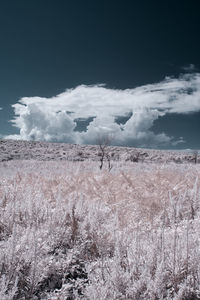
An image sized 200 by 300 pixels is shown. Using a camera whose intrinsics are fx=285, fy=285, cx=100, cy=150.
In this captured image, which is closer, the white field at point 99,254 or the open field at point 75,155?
the white field at point 99,254

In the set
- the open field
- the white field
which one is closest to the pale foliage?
the white field

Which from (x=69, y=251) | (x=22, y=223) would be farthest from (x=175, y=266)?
(x=22, y=223)

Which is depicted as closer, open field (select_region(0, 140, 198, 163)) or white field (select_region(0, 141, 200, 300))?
white field (select_region(0, 141, 200, 300))

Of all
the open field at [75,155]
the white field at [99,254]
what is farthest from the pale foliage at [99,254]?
the open field at [75,155]

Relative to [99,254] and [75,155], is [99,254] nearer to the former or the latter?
[99,254]

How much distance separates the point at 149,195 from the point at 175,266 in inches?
88.8

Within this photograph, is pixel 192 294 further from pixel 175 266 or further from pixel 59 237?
pixel 59 237

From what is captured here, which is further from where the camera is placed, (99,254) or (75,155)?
(75,155)

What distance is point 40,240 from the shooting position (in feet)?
9.98

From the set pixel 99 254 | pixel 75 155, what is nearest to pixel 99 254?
pixel 99 254

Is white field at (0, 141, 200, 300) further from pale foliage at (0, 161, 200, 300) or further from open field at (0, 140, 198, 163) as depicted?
open field at (0, 140, 198, 163)

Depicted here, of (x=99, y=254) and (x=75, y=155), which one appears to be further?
(x=75, y=155)

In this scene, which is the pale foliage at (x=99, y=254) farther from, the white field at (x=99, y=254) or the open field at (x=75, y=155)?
the open field at (x=75, y=155)

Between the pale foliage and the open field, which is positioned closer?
the pale foliage
